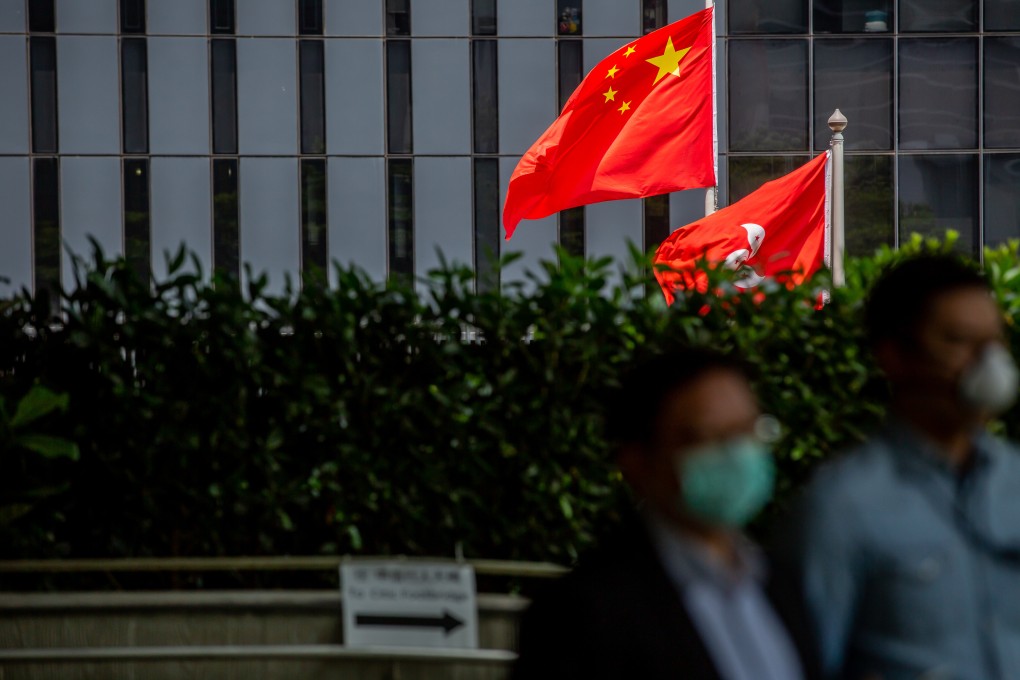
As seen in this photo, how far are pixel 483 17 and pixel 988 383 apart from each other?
21.3 metres

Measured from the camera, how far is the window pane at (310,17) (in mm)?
22312

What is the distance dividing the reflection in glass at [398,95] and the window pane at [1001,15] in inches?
395

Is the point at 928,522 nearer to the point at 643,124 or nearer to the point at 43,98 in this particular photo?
the point at 643,124

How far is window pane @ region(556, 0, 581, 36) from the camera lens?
22.6m

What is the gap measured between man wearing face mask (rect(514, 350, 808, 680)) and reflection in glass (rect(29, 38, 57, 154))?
22.0 meters

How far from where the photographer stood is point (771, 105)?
73.8ft

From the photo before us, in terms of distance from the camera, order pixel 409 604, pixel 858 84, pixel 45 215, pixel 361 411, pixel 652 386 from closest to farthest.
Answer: pixel 652 386 < pixel 409 604 < pixel 361 411 < pixel 45 215 < pixel 858 84

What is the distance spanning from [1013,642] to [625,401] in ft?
2.50

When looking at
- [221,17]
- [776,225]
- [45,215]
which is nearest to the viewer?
[776,225]

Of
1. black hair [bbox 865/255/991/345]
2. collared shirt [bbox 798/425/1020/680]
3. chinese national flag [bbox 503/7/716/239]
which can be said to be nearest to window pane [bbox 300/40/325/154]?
chinese national flag [bbox 503/7/716/239]

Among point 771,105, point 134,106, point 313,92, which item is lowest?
point 771,105

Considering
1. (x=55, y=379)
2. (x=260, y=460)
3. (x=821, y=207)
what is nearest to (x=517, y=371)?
(x=260, y=460)

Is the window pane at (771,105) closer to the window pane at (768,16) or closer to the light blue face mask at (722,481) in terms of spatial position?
the window pane at (768,16)

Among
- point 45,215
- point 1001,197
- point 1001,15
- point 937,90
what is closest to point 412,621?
point 45,215
